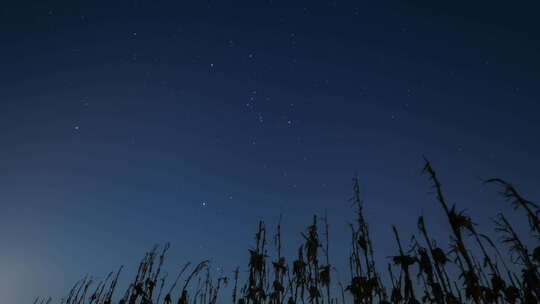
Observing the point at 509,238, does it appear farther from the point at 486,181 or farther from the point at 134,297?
the point at 134,297

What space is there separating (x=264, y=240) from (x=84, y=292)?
1259 cm

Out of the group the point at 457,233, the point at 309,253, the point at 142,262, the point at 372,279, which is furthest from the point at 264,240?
the point at 457,233

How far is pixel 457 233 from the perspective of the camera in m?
7.85

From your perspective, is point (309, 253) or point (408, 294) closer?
point (408, 294)

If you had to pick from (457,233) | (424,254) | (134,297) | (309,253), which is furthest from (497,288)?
(134,297)

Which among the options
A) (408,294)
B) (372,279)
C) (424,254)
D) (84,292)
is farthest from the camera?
(84,292)

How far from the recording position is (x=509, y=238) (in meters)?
15.6

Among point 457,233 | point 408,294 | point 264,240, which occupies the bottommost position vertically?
point 408,294

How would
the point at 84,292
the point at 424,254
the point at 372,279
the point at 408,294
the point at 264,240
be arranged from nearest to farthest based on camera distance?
the point at 408,294, the point at 424,254, the point at 372,279, the point at 264,240, the point at 84,292

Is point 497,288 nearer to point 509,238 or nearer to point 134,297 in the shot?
point 509,238

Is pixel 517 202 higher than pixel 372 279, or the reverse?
pixel 517 202

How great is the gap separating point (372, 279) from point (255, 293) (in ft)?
16.3

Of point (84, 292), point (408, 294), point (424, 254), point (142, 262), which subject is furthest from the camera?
point (84, 292)

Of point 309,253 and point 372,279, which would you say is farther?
point 309,253
